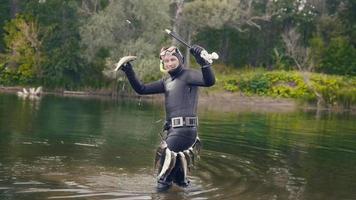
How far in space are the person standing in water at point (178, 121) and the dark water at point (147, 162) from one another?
0.33 meters

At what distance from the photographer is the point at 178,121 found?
35.3 ft

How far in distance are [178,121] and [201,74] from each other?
870 mm

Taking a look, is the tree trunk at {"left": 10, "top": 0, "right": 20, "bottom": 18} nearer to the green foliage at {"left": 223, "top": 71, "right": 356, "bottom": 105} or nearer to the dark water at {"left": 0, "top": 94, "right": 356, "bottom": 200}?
the green foliage at {"left": 223, "top": 71, "right": 356, "bottom": 105}

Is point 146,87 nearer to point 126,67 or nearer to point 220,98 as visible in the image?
point 126,67

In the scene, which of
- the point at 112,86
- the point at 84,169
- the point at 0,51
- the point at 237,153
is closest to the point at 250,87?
the point at 112,86

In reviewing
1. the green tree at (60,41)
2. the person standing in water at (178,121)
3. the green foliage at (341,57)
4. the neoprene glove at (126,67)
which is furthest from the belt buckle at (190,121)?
the green foliage at (341,57)

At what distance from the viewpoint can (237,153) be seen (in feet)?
54.0

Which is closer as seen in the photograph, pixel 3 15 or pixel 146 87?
pixel 146 87

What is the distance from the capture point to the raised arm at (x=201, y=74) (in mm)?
10109

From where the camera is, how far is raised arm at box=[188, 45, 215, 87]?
398 inches

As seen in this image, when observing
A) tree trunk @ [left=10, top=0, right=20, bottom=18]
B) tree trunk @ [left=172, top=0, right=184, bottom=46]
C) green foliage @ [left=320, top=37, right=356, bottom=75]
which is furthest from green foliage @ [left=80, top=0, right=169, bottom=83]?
green foliage @ [left=320, top=37, right=356, bottom=75]

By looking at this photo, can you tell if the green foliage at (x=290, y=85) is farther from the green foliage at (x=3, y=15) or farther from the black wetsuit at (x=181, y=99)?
the black wetsuit at (x=181, y=99)

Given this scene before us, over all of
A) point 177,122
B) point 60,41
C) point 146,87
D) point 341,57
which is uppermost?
point 60,41

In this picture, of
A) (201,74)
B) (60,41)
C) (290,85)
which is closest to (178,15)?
(60,41)
